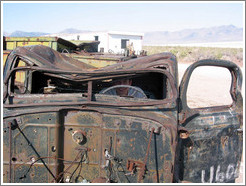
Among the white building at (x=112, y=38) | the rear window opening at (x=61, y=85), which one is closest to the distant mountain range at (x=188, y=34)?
the white building at (x=112, y=38)

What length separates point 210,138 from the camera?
3406 millimetres

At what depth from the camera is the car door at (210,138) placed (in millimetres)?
3271

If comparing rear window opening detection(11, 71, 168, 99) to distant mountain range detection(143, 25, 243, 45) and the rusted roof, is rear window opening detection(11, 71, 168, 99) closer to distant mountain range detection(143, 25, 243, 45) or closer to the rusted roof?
the rusted roof

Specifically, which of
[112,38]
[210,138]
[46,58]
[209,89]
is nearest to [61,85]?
[46,58]

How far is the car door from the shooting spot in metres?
3.27

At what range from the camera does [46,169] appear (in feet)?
10.5

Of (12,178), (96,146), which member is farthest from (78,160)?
(12,178)

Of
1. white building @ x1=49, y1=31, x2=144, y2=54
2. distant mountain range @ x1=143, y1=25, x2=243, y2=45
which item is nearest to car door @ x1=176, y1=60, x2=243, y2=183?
white building @ x1=49, y1=31, x2=144, y2=54

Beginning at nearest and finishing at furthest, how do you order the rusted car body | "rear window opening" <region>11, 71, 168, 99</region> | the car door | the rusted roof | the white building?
the rusted car body < the car door < the rusted roof < "rear window opening" <region>11, 71, 168, 99</region> < the white building

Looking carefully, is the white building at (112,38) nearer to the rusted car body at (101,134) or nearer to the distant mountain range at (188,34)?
the rusted car body at (101,134)

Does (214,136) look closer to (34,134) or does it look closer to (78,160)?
(78,160)

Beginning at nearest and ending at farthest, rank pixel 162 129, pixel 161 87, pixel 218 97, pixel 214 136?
pixel 162 129 < pixel 214 136 < pixel 161 87 < pixel 218 97

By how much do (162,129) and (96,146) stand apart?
76 cm

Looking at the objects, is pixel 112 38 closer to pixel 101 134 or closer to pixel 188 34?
pixel 101 134
